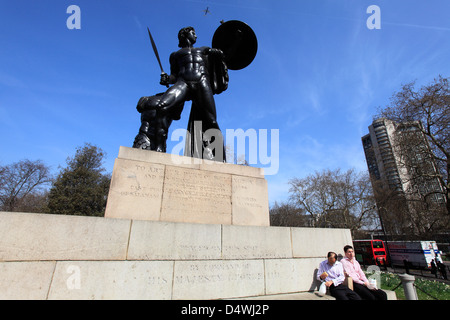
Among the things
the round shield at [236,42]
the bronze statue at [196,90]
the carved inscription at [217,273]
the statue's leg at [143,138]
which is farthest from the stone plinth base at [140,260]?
the round shield at [236,42]

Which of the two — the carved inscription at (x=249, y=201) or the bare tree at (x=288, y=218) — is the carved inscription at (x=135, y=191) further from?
the bare tree at (x=288, y=218)

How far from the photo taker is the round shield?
25.0 feet

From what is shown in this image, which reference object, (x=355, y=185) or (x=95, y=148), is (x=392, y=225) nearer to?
(x=355, y=185)

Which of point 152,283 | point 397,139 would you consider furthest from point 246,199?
point 397,139

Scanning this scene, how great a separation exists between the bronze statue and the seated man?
3.46 m

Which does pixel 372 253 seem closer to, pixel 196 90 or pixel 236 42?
pixel 236 42

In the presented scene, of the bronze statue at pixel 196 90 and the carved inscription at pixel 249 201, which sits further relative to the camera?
the bronze statue at pixel 196 90

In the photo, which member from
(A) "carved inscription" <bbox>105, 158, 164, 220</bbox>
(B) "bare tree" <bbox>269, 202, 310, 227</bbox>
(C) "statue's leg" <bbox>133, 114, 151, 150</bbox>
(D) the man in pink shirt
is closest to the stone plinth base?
(A) "carved inscription" <bbox>105, 158, 164, 220</bbox>

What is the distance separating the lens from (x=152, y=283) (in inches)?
142

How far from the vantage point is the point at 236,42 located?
25.1ft

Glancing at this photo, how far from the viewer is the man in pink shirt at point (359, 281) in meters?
4.39

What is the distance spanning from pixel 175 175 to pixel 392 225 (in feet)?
153

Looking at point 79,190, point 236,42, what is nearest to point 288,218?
point 79,190

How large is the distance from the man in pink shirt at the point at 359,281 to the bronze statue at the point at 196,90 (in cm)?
373
